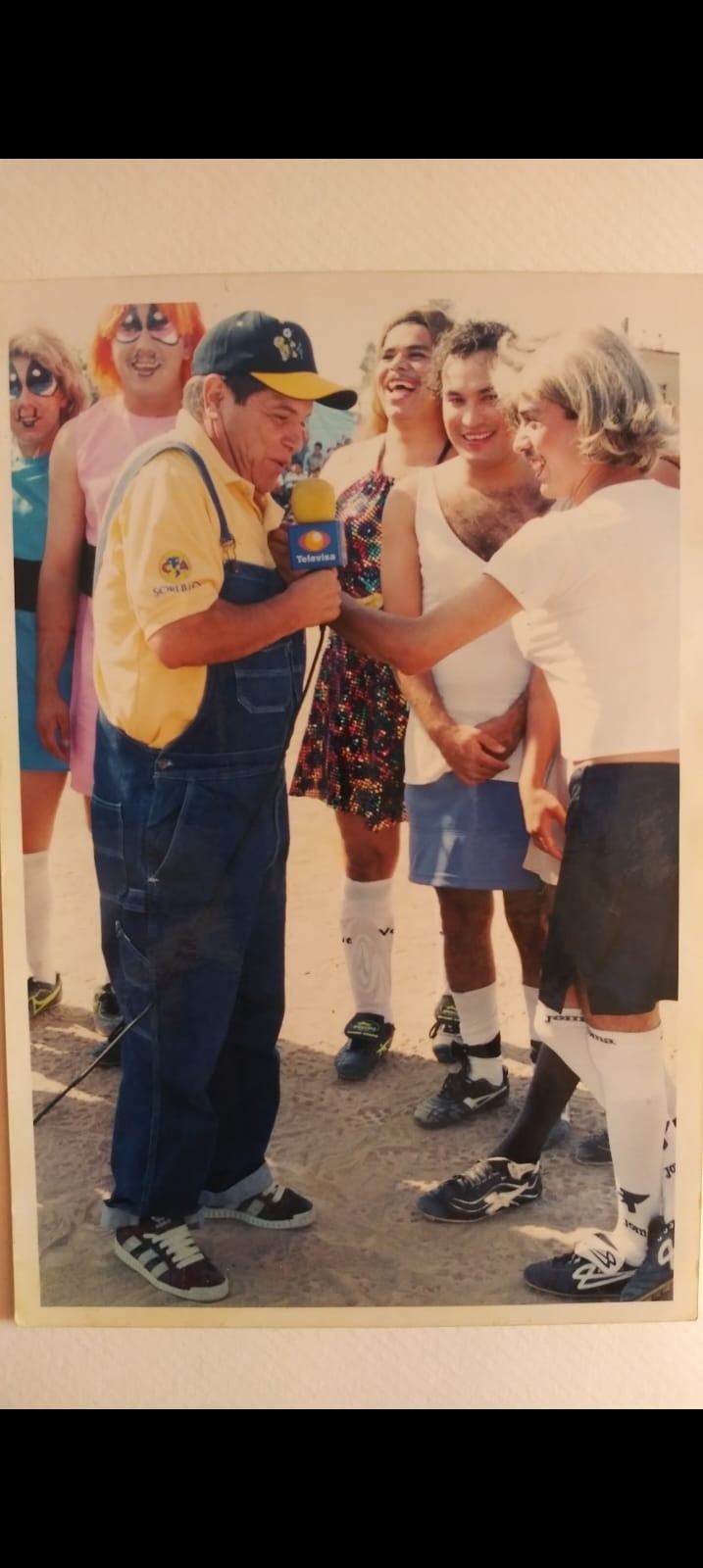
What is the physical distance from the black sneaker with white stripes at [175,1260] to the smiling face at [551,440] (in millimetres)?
1536

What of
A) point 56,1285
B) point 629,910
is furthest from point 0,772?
point 629,910

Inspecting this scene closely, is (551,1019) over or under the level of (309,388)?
under

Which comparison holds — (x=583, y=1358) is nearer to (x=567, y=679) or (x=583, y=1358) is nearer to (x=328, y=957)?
(x=328, y=957)

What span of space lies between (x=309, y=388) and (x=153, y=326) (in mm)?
300

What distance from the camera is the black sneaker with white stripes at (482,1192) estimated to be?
246cm

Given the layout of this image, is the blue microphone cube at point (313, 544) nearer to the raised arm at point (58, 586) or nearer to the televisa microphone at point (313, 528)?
the televisa microphone at point (313, 528)

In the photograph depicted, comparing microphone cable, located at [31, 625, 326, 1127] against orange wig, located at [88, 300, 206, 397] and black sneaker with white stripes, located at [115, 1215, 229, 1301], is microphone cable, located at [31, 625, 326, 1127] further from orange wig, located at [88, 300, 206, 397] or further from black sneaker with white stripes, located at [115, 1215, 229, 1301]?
orange wig, located at [88, 300, 206, 397]

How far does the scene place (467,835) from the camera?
242cm

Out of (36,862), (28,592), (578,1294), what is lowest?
(578,1294)

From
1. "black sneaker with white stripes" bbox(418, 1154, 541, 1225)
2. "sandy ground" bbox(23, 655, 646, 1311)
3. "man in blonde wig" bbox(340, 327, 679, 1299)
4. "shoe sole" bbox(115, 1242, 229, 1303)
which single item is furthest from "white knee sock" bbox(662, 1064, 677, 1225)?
"shoe sole" bbox(115, 1242, 229, 1303)

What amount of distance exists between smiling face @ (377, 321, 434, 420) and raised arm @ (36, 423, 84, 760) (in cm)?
57

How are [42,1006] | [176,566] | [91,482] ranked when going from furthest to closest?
[42,1006] → [91,482] → [176,566]

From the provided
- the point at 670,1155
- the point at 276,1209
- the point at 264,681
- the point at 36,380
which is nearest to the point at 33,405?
the point at 36,380

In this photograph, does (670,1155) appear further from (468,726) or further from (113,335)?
(113,335)
